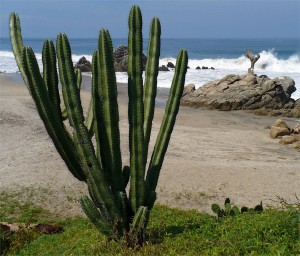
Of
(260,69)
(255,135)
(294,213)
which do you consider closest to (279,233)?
(294,213)

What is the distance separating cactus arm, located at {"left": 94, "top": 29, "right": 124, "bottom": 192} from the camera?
582 centimetres

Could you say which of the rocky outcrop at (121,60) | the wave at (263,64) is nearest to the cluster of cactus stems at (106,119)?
the rocky outcrop at (121,60)

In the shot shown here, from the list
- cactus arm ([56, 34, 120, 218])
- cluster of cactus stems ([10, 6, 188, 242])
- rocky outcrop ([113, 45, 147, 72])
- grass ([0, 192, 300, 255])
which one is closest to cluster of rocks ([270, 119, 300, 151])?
grass ([0, 192, 300, 255])

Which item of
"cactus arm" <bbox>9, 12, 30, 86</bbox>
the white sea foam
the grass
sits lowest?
the white sea foam

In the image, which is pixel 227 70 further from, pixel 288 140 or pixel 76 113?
pixel 76 113

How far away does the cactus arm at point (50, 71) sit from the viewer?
618cm

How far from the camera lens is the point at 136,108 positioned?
6.17 meters

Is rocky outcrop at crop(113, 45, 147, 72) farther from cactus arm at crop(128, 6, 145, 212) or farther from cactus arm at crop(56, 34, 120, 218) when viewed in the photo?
cactus arm at crop(56, 34, 120, 218)

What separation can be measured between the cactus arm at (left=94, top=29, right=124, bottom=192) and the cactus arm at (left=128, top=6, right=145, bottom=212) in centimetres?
22

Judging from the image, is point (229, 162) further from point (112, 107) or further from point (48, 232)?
point (112, 107)

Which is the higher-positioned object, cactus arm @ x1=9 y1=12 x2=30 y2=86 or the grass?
cactus arm @ x1=9 y1=12 x2=30 y2=86

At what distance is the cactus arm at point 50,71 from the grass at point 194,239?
208 centimetres

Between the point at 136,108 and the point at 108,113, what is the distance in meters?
0.42

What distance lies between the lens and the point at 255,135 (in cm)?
2072
